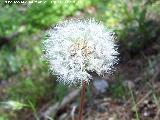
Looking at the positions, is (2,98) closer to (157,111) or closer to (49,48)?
(157,111)

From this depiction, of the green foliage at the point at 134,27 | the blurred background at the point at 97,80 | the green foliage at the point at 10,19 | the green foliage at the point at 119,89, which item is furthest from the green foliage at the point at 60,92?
the green foliage at the point at 10,19

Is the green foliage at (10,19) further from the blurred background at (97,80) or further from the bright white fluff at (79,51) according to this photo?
the bright white fluff at (79,51)

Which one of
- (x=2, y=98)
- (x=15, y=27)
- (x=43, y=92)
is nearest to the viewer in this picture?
(x=43, y=92)

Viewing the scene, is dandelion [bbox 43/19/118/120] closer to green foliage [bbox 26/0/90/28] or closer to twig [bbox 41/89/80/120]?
twig [bbox 41/89/80/120]

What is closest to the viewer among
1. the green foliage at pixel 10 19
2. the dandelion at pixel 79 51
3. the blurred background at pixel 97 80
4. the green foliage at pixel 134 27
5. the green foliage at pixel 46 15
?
the dandelion at pixel 79 51

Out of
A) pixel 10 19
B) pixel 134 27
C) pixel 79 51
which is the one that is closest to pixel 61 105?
pixel 134 27

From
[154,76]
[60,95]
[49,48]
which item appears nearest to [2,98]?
[60,95]

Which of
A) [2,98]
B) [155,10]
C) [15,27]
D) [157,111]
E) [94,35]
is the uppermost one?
[15,27]
